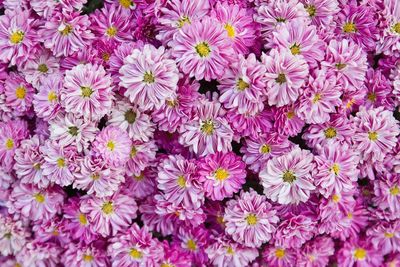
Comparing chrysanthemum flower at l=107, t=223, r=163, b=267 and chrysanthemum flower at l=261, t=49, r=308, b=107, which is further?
chrysanthemum flower at l=107, t=223, r=163, b=267

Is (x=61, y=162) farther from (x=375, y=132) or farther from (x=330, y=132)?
(x=375, y=132)

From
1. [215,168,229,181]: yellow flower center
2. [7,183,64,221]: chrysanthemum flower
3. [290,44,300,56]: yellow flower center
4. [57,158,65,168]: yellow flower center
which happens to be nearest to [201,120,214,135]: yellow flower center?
[215,168,229,181]: yellow flower center

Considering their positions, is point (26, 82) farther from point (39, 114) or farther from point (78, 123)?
point (78, 123)

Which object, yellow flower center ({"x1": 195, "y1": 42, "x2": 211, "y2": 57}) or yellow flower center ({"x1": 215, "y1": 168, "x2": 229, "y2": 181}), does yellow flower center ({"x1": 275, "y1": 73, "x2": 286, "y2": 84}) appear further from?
yellow flower center ({"x1": 215, "y1": 168, "x2": 229, "y2": 181})

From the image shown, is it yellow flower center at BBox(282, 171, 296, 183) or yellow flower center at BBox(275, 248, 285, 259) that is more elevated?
yellow flower center at BBox(282, 171, 296, 183)

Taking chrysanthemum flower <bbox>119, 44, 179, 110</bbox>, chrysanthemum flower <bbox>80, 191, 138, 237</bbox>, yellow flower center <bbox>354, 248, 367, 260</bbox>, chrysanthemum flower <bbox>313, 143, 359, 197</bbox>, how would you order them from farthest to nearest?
yellow flower center <bbox>354, 248, 367, 260</bbox> → chrysanthemum flower <bbox>80, 191, 138, 237</bbox> → chrysanthemum flower <bbox>313, 143, 359, 197</bbox> → chrysanthemum flower <bbox>119, 44, 179, 110</bbox>

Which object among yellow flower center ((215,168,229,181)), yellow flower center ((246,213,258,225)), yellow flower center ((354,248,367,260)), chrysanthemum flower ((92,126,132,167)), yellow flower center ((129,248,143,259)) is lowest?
yellow flower center ((354,248,367,260))

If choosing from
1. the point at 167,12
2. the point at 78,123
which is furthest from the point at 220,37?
the point at 78,123

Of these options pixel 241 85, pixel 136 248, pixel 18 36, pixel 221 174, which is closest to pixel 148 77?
pixel 241 85
